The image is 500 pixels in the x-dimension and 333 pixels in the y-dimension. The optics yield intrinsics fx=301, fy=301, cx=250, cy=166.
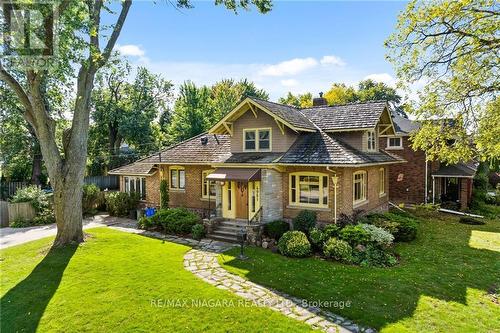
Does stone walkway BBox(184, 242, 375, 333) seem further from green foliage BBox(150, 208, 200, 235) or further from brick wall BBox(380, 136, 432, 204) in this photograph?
brick wall BBox(380, 136, 432, 204)

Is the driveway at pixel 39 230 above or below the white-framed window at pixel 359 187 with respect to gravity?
below

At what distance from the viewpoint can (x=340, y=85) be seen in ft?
192

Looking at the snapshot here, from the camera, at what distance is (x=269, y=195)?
16781mm

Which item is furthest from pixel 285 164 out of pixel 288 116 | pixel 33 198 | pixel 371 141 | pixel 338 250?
pixel 33 198

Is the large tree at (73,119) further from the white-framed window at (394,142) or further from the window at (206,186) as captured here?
the white-framed window at (394,142)

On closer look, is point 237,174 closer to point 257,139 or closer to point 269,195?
point 269,195

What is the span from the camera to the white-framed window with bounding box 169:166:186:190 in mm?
22422

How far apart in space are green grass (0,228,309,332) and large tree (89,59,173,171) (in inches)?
1004

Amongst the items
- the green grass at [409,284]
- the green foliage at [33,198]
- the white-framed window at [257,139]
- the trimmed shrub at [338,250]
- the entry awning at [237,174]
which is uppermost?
the white-framed window at [257,139]

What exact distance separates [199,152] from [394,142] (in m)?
18.0

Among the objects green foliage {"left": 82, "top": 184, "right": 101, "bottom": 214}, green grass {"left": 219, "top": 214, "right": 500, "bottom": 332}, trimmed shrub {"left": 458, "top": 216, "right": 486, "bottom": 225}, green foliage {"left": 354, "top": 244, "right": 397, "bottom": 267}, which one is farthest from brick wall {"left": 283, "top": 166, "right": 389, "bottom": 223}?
green foliage {"left": 82, "top": 184, "right": 101, "bottom": 214}

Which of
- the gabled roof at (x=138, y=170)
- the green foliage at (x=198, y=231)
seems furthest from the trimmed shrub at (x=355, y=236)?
the gabled roof at (x=138, y=170)

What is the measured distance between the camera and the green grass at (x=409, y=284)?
8.48 meters

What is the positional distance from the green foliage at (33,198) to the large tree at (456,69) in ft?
81.5
